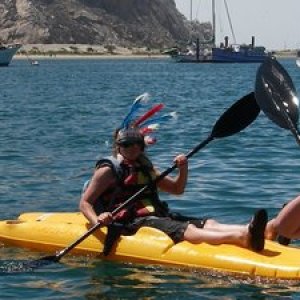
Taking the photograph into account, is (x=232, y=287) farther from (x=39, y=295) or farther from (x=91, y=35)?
(x=91, y=35)

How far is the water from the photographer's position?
6699 mm

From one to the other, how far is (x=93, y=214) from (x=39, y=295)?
3.10 feet

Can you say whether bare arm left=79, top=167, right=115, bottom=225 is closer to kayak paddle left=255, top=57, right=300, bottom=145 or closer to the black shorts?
the black shorts

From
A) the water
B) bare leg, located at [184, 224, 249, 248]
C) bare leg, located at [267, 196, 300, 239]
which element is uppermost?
bare leg, located at [267, 196, 300, 239]

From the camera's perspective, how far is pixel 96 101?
95.1 ft

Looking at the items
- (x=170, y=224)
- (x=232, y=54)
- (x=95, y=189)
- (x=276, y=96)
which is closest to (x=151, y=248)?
(x=170, y=224)

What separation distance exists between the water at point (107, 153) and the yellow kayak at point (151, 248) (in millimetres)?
87

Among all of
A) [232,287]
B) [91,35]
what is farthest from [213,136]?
[91,35]

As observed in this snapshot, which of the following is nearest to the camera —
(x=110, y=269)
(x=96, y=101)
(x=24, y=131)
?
(x=110, y=269)

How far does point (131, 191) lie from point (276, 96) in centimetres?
162

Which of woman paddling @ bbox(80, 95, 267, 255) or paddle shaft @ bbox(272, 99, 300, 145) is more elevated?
paddle shaft @ bbox(272, 99, 300, 145)

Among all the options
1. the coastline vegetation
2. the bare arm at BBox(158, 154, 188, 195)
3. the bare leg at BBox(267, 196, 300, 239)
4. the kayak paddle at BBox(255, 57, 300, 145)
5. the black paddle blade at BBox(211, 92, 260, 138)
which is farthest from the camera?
the coastline vegetation

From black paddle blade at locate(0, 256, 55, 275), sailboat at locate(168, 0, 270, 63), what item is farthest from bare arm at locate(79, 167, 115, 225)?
sailboat at locate(168, 0, 270, 63)

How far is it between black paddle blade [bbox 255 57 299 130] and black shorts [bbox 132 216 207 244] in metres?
1.20
